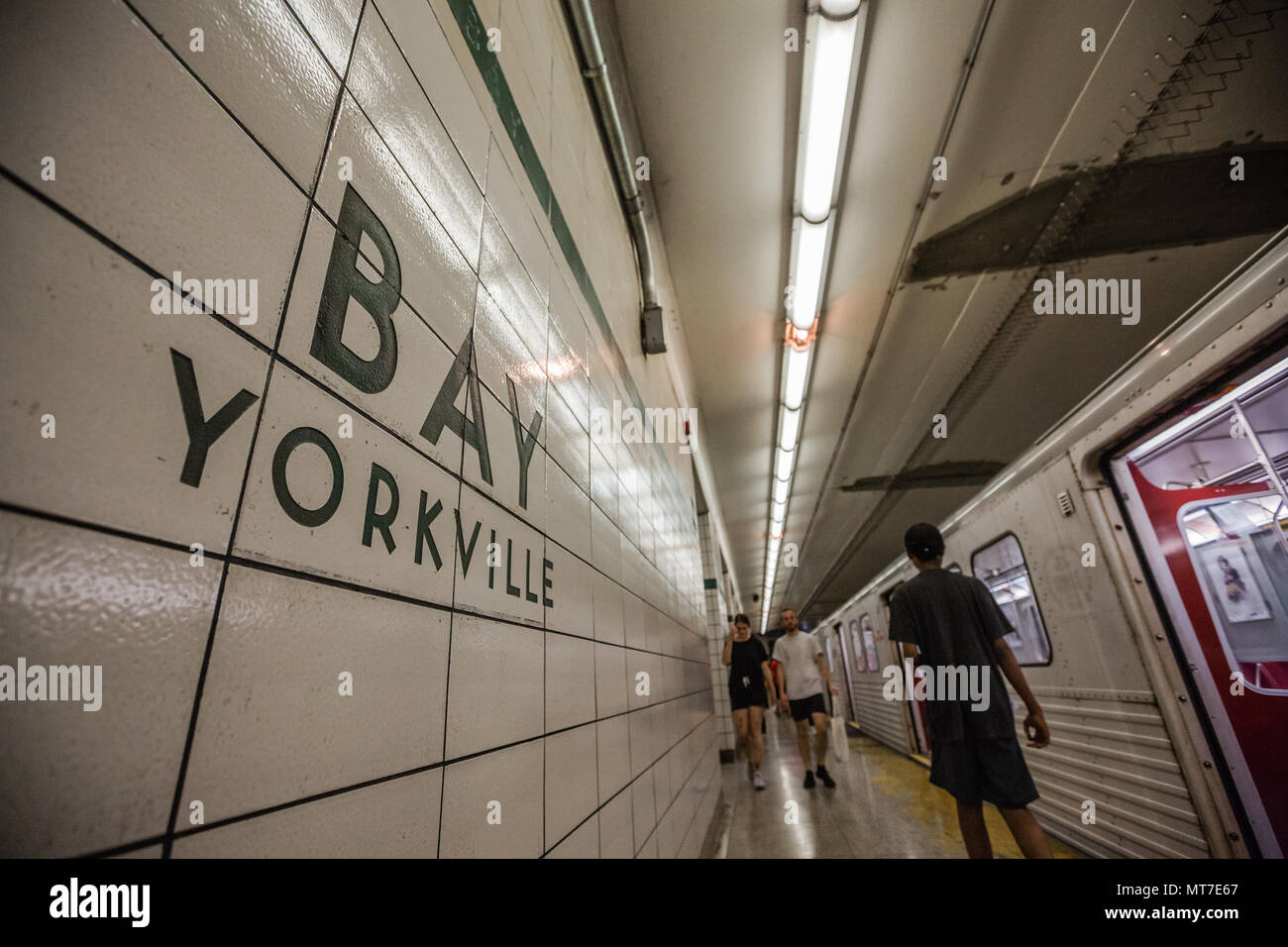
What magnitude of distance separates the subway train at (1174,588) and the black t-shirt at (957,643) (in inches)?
5.8

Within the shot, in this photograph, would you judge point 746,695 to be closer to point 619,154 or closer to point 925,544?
point 925,544

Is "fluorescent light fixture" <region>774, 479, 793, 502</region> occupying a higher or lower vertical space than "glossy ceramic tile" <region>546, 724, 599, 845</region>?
higher

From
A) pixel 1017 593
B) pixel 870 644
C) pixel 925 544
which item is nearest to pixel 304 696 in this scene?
pixel 925 544

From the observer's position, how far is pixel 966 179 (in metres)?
3.53

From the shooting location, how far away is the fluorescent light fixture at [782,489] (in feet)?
26.6

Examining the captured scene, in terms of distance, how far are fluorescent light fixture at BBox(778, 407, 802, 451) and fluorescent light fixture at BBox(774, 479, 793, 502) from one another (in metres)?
1.20

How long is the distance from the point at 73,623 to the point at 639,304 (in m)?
3.27

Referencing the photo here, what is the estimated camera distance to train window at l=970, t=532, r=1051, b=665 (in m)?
3.18

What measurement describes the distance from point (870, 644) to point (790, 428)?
11.0 ft

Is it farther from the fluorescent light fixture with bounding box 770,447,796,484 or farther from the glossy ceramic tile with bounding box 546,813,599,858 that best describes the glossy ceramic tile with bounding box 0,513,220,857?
the fluorescent light fixture with bounding box 770,447,796,484

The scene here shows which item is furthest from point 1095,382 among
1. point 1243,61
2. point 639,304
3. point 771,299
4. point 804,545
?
point 804,545

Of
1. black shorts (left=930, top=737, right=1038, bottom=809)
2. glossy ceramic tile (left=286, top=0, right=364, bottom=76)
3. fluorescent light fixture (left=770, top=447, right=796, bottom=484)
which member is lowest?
black shorts (left=930, top=737, right=1038, bottom=809)

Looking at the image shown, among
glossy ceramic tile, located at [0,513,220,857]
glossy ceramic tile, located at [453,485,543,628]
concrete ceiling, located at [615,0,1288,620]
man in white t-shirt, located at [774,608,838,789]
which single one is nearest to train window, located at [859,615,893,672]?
man in white t-shirt, located at [774,608,838,789]

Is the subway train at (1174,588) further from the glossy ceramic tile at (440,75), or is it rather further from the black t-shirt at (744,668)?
the glossy ceramic tile at (440,75)
